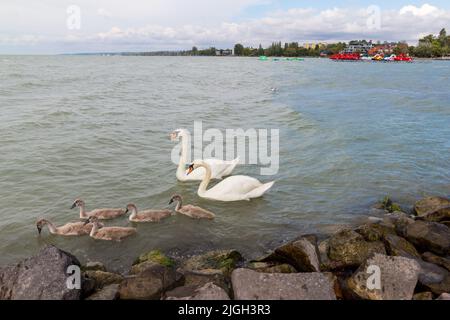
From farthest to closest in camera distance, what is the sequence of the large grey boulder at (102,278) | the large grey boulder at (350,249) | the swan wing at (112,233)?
the swan wing at (112,233) → the large grey boulder at (350,249) → the large grey boulder at (102,278)

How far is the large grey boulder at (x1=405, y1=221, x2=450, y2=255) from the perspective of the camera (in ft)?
23.7

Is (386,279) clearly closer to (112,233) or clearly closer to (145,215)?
(112,233)

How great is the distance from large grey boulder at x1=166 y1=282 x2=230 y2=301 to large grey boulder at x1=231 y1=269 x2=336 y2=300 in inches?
8.3

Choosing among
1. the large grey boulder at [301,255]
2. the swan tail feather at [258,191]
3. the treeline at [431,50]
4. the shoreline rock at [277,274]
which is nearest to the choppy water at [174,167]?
the swan tail feather at [258,191]

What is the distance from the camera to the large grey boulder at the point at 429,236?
23.7ft

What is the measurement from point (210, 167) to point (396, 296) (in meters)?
7.28

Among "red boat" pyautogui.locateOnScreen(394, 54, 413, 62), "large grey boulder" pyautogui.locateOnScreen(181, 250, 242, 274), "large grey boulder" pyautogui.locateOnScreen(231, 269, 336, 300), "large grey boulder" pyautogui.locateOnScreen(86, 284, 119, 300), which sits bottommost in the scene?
"large grey boulder" pyautogui.locateOnScreen(181, 250, 242, 274)

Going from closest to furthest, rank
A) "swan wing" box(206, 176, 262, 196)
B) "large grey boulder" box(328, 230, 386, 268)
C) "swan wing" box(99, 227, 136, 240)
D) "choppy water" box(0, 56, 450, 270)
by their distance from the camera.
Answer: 1. "large grey boulder" box(328, 230, 386, 268)
2. "swan wing" box(99, 227, 136, 240)
3. "choppy water" box(0, 56, 450, 270)
4. "swan wing" box(206, 176, 262, 196)

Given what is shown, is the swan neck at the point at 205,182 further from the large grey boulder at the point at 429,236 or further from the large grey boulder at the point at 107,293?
the large grey boulder at the point at 107,293

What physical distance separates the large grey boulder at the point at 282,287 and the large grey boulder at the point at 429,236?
2861 millimetres

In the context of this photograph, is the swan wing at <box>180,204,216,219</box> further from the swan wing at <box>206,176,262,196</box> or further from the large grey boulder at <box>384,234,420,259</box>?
the large grey boulder at <box>384,234,420,259</box>

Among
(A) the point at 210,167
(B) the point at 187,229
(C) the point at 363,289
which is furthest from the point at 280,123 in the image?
(C) the point at 363,289

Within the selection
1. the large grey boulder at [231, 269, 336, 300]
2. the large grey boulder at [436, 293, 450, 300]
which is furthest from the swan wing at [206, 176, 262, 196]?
the large grey boulder at [436, 293, 450, 300]
